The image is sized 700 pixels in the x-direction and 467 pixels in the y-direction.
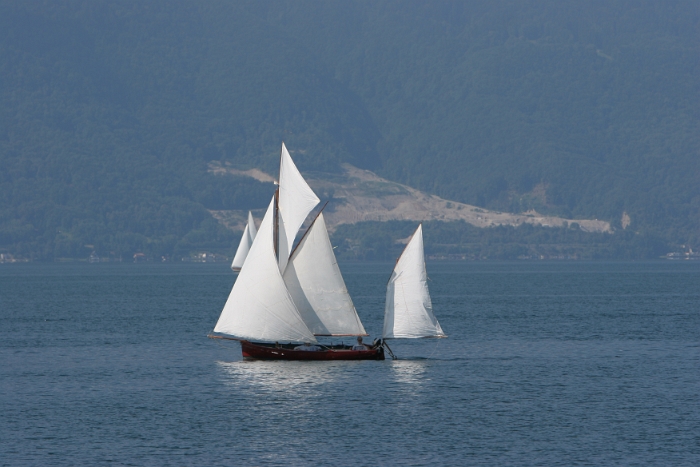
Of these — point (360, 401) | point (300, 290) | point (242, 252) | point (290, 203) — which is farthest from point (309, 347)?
point (242, 252)

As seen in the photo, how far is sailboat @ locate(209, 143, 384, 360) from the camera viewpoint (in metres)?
80.2

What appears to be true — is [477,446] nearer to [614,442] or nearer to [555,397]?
[614,442]

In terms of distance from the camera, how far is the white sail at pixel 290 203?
3199 inches

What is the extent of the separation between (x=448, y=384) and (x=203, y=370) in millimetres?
18333

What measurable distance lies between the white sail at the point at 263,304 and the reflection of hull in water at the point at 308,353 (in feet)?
5.78

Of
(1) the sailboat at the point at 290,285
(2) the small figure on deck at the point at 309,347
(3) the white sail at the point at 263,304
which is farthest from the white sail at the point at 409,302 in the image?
(3) the white sail at the point at 263,304

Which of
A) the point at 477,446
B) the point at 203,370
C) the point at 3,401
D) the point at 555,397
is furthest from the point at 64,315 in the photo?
the point at 477,446

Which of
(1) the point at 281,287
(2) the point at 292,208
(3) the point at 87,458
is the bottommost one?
(3) the point at 87,458

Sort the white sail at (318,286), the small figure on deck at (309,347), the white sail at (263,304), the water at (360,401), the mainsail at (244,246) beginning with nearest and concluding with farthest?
the water at (360,401) < the white sail at (263,304) < the white sail at (318,286) < the small figure on deck at (309,347) < the mainsail at (244,246)

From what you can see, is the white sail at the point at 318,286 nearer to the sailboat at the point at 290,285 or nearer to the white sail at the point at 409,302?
the sailboat at the point at 290,285

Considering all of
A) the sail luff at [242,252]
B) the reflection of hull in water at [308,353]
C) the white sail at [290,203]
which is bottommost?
the reflection of hull in water at [308,353]

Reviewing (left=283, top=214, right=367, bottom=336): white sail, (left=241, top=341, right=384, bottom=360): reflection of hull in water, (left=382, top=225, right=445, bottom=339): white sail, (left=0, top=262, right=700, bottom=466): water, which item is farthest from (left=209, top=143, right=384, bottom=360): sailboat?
(left=0, top=262, right=700, bottom=466): water

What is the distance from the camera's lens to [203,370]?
8538 cm

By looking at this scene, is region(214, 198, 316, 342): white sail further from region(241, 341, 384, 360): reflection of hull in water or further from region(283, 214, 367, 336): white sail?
region(241, 341, 384, 360): reflection of hull in water
